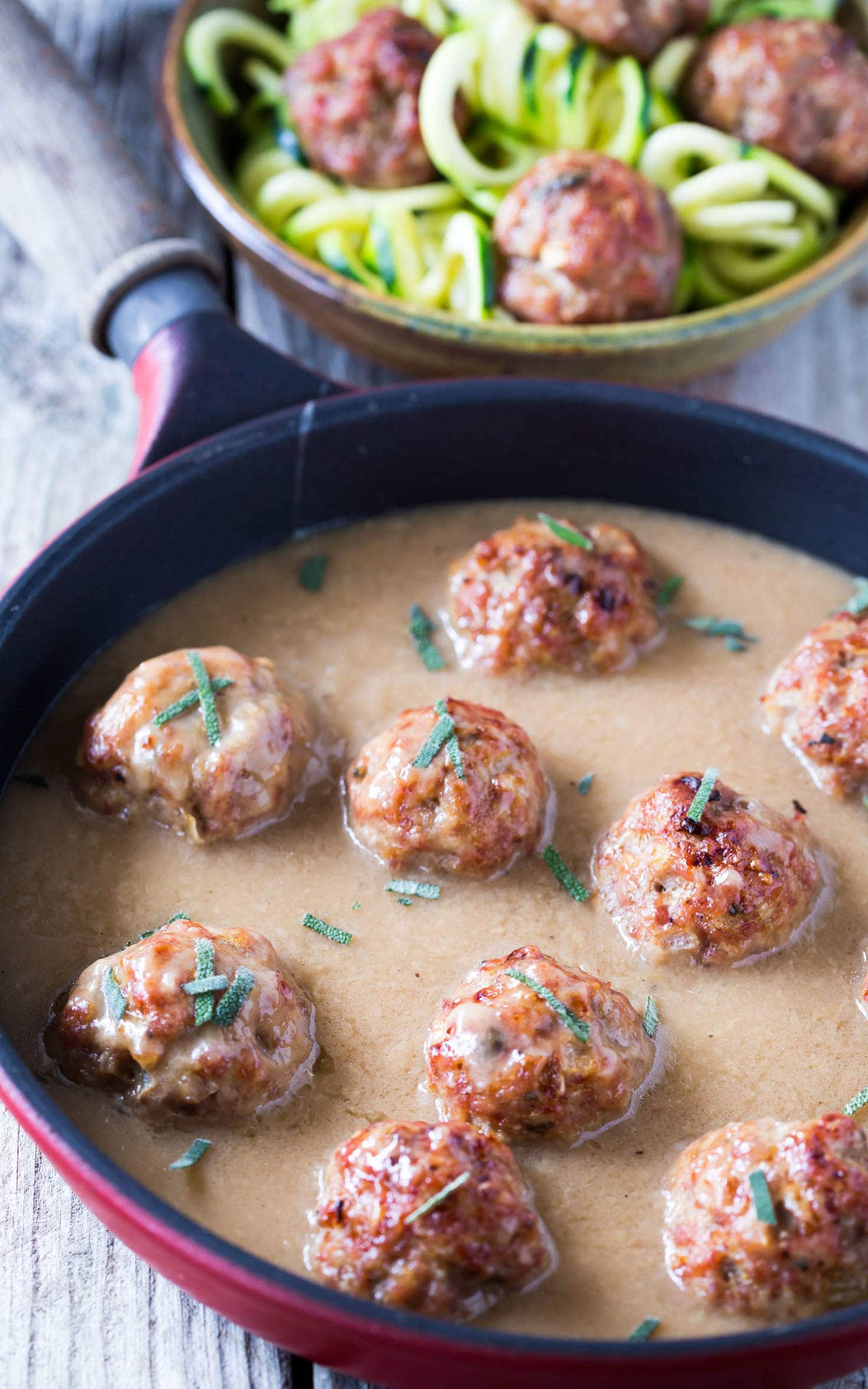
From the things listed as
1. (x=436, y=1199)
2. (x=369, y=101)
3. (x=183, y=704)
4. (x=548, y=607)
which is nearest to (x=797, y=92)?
(x=369, y=101)

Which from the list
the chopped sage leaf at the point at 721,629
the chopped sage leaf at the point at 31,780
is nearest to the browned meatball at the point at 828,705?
the chopped sage leaf at the point at 721,629

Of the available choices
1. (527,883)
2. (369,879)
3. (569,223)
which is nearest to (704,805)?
(527,883)

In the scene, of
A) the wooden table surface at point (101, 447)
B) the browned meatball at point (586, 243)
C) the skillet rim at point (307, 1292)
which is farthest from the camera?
the browned meatball at point (586, 243)

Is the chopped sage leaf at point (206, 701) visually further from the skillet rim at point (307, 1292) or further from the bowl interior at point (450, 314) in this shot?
the bowl interior at point (450, 314)

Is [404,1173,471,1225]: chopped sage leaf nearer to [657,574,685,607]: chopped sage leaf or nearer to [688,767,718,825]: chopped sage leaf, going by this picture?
[688,767,718,825]: chopped sage leaf

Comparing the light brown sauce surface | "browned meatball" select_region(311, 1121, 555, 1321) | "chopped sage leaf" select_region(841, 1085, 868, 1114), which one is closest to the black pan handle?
the light brown sauce surface
